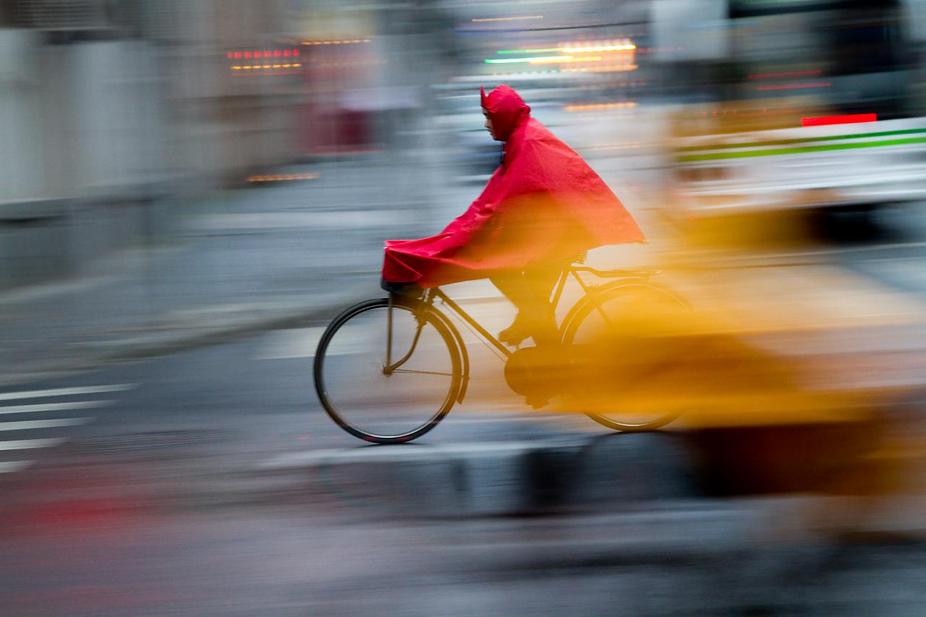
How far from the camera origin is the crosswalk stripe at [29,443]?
6605 mm

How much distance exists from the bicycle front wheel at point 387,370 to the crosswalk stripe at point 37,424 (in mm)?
1861

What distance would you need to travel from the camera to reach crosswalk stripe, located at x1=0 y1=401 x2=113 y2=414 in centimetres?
747

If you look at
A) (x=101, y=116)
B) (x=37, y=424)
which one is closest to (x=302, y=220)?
(x=101, y=116)

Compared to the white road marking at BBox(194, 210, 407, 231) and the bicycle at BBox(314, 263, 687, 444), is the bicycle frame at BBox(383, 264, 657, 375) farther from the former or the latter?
the white road marking at BBox(194, 210, 407, 231)

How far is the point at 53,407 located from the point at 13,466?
1308 mm

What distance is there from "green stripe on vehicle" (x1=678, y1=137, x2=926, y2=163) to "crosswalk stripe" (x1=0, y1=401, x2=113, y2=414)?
12.6 feet

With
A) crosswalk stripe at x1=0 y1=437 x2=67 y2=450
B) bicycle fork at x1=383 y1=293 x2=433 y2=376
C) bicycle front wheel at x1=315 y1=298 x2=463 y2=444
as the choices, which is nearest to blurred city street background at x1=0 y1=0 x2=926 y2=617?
crosswalk stripe at x1=0 y1=437 x2=67 y2=450

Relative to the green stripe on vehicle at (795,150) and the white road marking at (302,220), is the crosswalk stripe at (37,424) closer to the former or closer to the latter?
the green stripe on vehicle at (795,150)

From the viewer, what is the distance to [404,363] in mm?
5992

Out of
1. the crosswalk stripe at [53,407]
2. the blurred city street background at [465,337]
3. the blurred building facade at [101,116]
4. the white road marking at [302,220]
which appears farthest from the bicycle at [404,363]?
the blurred building facade at [101,116]

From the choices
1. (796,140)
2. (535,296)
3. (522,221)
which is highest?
(796,140)

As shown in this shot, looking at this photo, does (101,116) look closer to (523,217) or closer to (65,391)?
(65,391)

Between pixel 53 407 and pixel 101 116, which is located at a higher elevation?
pixel 101 116

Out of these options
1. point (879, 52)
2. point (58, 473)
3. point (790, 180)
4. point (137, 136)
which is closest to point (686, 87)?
point (879, 52)
